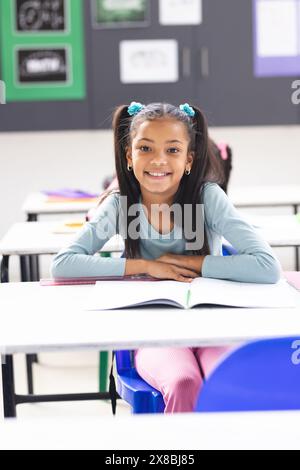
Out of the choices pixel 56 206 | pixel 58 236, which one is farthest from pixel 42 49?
pixel 58 236

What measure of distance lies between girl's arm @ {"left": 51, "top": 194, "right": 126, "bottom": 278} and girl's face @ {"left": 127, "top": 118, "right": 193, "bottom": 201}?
0.12 meters

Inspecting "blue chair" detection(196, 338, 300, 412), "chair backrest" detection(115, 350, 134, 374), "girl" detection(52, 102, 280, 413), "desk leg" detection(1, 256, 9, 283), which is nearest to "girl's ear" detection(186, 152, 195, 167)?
"girl" detection(52, 102, 280, 413)

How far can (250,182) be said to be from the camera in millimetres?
5523

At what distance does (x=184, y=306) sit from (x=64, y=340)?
1.01 feet

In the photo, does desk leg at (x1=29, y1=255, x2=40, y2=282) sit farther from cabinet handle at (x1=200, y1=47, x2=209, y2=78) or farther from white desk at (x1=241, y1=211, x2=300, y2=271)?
cabinet handle at (x1=200, y1=47, x2=209, y2=78)

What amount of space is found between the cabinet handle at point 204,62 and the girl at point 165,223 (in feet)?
10.2

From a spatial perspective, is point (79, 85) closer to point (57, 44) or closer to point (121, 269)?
point (57, 44)

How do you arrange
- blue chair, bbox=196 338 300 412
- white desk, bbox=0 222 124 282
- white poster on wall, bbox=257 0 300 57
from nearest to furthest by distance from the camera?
blue chair, bbox=196 338 300 412 < white desk, bbox=0 222 124 282 < white poster on wall, bbox=257 0 300 57

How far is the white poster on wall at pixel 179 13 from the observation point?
17.0ft

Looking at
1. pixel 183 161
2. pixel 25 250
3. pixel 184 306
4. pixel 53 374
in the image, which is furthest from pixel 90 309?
pixel 53 374

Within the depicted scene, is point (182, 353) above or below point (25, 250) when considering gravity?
below

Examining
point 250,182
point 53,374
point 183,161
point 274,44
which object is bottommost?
point 53,374

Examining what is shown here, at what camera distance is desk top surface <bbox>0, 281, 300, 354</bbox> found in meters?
1.42

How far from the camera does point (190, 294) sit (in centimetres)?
173
